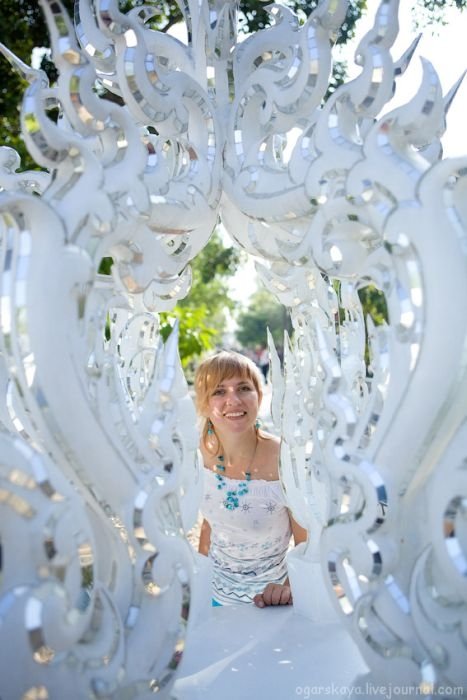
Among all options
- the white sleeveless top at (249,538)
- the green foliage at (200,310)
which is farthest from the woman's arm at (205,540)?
the green foliage at (200,310)

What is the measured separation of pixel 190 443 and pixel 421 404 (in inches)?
27.5

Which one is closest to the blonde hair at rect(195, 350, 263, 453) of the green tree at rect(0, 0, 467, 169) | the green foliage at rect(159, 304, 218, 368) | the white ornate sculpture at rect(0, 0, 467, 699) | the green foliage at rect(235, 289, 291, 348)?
the white ornate sculpture at rect(0, 0, 467, 699)

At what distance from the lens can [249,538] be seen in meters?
2.75

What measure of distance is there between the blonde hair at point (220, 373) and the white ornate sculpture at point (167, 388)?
0.93 meters

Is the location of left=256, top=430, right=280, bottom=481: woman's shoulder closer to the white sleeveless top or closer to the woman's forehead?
the white sleeveless top

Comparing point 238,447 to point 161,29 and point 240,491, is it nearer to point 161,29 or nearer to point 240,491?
point 240,491

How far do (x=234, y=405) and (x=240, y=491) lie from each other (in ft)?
1.15

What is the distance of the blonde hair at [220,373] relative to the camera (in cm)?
281

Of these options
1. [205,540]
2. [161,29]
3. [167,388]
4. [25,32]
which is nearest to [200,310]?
[161,29]

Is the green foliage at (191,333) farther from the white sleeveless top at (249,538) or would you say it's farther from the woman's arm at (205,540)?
the white sleeveless top at (249,538)

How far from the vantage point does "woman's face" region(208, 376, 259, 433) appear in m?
2.81

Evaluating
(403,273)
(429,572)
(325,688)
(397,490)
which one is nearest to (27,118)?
(403,273)

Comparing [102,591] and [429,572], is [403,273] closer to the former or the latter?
[429,572]

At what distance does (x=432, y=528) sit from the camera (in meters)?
1.57
